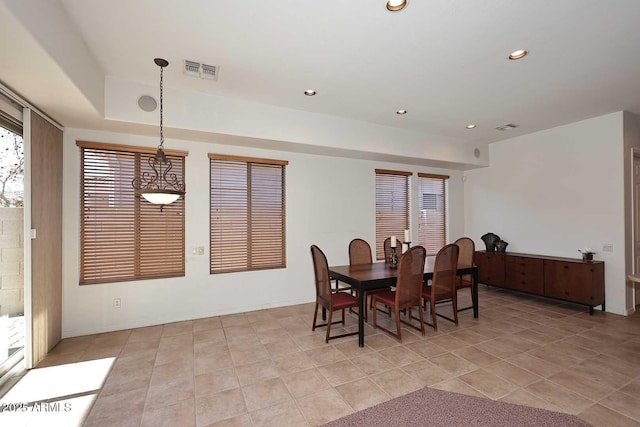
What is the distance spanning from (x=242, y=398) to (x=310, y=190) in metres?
3.18

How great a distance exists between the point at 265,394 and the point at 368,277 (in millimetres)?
1588

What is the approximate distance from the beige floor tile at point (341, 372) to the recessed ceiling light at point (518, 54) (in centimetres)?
330

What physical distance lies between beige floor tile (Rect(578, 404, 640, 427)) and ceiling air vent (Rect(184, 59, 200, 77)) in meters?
Answer: 4.36

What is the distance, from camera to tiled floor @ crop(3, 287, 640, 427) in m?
2.14

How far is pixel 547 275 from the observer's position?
4.58 m

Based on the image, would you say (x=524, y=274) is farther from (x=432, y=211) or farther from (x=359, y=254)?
(x=359, y=254)

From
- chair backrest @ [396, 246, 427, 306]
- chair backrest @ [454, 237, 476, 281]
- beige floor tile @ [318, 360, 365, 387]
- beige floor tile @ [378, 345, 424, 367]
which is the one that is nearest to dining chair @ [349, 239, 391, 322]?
chair backrest @ [396, 246, 427, 306]

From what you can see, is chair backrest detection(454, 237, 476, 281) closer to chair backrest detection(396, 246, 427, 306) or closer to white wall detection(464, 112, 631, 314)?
chair backrest detection(396, 246, 427, 306)

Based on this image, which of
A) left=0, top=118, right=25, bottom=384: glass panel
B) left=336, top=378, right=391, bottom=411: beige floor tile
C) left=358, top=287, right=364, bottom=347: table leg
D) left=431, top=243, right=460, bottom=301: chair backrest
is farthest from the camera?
left=431, top=243, right=460, bottom=301: chair backrest

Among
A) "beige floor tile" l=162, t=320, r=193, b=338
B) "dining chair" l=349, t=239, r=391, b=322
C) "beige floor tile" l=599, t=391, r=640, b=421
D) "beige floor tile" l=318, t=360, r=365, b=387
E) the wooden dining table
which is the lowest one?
"beige floor tile" l=318, t=360, r=365, b=387

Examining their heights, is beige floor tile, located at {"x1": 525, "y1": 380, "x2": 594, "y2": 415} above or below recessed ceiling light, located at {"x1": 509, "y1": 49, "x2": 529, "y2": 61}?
below

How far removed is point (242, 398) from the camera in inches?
89.6

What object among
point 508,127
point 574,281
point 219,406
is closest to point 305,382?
point 219,406

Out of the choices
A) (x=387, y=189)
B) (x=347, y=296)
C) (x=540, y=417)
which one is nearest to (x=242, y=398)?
(x=347, y=296)
